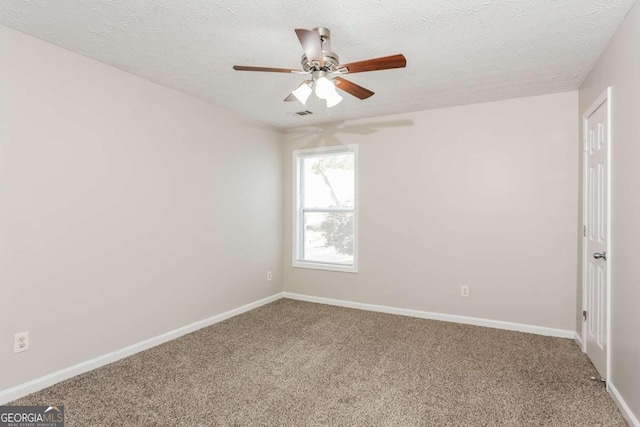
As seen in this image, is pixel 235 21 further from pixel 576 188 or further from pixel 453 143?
pixel 576 188

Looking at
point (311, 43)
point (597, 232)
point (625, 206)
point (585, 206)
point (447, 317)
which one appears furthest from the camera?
point (447, 317)

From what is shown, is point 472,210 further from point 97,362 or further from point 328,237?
point 97,362

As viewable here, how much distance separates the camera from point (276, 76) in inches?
117

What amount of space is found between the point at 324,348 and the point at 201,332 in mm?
1320

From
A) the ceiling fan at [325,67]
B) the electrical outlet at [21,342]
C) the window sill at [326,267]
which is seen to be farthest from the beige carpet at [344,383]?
the ceiling fan at [325,67]

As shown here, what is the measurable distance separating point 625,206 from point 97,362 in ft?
12.8

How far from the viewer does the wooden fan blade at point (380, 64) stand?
194cm

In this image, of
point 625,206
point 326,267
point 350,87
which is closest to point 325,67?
point 350,87

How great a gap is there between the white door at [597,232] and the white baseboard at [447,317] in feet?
1.66

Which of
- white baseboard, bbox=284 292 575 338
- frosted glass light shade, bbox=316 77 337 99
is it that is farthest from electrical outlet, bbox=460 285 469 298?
frosted glass light shade, bbox=316 77 337 99

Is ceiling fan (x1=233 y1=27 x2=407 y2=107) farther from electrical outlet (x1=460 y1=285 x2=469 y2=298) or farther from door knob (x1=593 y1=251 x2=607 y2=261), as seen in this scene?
electrical outlet (x1=460 y1=285 x2=469 y2=298)

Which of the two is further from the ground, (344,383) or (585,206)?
(585,206)

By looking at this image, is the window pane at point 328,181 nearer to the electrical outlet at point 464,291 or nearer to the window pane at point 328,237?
the window pane at point 328,237

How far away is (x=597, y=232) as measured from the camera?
8.91 feet
